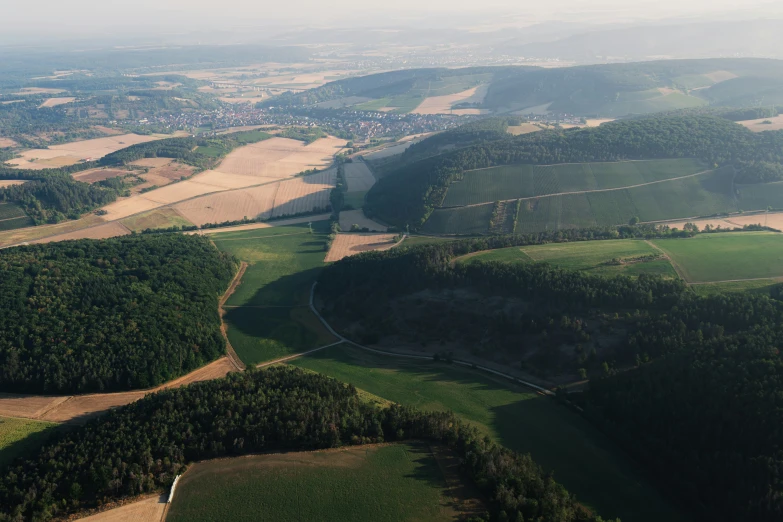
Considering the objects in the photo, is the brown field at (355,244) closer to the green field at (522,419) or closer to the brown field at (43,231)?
the green field at (522,419)

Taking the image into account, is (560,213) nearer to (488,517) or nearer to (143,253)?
(143,253)

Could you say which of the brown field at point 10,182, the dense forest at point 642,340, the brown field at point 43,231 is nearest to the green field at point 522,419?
the dense forest at point 642,340

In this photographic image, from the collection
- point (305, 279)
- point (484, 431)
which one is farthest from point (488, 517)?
point (305, 279)

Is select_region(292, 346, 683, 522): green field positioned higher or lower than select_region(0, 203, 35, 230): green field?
lower

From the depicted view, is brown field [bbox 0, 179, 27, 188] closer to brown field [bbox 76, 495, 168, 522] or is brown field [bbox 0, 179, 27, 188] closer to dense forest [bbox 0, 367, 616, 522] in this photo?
dense forest [bbox 0, 367, 616, 522]

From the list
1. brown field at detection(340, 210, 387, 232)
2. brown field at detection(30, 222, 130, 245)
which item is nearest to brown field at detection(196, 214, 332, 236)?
brown field at detection(340, 210, 387, 232)

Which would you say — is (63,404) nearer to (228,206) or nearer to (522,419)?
(522,419)

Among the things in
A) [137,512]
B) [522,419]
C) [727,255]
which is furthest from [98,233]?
[727,255]
